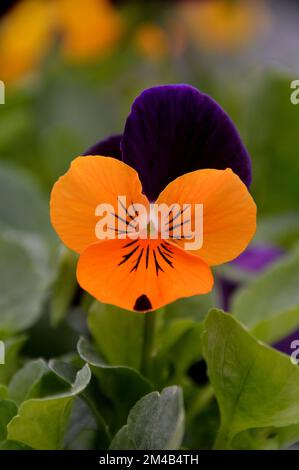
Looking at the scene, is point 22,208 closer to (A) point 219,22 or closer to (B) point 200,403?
(B) point 200,403

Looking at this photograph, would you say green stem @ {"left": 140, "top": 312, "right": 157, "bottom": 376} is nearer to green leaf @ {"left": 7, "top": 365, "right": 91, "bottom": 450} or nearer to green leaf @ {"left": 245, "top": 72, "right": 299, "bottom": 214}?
green leaf @ {"left": 7, "top": 365, "right": 91, "bottom": 450}

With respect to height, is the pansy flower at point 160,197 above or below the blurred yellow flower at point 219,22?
above

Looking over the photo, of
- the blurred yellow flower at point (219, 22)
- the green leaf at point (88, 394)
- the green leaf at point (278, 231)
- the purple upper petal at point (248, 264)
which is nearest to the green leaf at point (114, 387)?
the green leaf at point (88, 394)

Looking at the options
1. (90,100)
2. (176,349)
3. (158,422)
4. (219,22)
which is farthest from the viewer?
(219,22)

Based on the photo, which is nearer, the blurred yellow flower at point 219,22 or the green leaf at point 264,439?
the green leaf at point 264,439

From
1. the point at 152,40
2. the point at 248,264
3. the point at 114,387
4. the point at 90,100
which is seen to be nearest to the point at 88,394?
the point at 114,387

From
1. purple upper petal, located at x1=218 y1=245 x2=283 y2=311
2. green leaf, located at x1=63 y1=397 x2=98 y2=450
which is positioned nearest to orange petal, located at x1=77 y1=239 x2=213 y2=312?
green leaf, located at x1=63 y1=397 x2=98 y2=450

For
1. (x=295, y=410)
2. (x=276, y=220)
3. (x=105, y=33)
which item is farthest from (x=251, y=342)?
(x=105, y=33)

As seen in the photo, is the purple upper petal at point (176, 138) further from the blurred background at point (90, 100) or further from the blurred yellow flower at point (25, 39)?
the blurred yellow flower at point (25, 39)

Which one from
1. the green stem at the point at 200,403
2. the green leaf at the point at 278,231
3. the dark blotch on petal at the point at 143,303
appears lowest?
the green leaf at the point at 278,231
